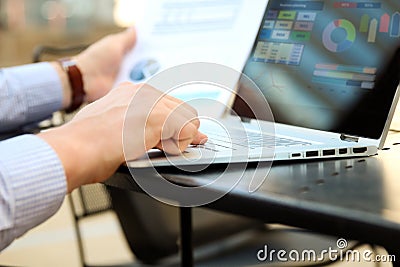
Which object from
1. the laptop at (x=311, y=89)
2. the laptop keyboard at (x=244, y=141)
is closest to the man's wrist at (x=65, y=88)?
the laptop at (x=311, y=89)

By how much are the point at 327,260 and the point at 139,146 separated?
593 millimetres

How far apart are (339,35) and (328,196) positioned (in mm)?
322

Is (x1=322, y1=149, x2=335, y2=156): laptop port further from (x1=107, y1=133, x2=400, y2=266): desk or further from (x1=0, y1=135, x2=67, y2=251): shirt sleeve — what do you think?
(x1=0, y1=135, x2=67, y2=251): shirt sleeve

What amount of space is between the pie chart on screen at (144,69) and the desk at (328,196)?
1.38ft

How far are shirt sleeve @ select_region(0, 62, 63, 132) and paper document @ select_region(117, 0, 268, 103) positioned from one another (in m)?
0.13

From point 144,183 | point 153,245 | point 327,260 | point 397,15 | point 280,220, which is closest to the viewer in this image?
point 280,220

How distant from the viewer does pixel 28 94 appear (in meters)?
1.06

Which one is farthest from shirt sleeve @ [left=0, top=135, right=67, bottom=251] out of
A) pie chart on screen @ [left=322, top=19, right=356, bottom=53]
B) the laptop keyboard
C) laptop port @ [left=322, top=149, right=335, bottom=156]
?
pie chart on screen @ [left=322, top=19, right=356, bottom=53]

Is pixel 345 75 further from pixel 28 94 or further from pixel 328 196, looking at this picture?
pixel 28 94

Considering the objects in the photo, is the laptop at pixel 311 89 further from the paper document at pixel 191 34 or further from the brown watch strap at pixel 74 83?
the brown watch strap at pixel 74 83

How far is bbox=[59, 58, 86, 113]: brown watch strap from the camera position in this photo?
1.12 metres

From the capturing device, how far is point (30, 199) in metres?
0.59

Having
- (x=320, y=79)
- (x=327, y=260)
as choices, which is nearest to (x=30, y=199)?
(x=320, y=79)

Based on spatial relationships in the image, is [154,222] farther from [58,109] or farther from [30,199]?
[30,199]
